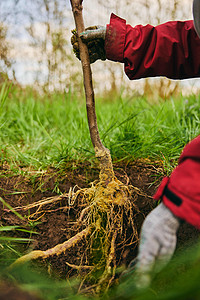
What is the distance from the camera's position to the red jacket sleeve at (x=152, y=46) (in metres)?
1.07

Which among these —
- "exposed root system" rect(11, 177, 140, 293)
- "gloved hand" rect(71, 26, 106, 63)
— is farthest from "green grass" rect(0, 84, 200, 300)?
"gloved hand" rect(71, 26, 106, 63)

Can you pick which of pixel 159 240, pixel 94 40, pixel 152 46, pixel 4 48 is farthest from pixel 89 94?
pixel 4 48

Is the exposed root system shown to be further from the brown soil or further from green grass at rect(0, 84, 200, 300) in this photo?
green grass at rect(0, 84, 200, 300)

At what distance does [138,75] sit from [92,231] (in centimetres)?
76

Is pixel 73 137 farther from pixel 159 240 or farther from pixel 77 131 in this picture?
pixel 159 240

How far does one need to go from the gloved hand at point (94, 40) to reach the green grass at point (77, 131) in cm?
42

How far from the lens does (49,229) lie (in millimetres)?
1221

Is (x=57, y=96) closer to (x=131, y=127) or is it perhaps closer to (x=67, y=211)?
(x=131, y=127)

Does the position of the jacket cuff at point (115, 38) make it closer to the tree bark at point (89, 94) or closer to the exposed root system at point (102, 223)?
the tree bark at point (89, 94)

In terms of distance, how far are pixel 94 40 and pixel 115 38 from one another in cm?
10

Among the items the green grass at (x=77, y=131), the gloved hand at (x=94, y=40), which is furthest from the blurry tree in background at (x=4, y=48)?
the gloved hand at (x=94, y=40)

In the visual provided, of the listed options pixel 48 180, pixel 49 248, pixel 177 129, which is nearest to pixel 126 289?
pixel 49 248

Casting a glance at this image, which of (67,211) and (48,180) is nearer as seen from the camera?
(67,211)

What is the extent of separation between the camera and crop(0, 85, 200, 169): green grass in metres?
1.53
